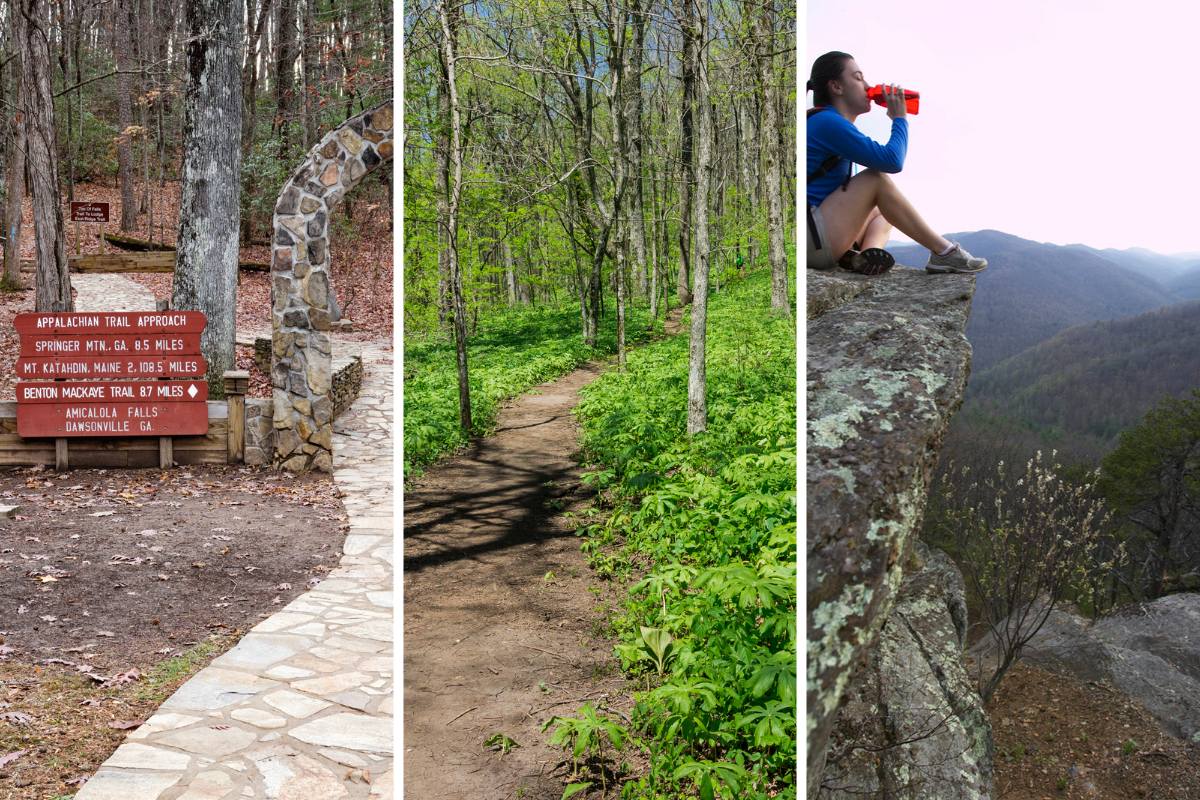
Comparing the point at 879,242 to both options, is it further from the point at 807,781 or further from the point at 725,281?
the point at 807,781

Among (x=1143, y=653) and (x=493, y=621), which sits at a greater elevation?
(x=493, y=621)

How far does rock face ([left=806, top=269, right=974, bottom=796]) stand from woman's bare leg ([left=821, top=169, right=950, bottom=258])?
4.9 inches

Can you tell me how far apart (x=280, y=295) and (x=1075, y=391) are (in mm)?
12895

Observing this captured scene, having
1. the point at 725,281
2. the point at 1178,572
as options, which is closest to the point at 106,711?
the point at 725,281

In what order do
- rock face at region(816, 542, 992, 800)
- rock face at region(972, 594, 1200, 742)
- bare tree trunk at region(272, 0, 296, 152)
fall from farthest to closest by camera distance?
bare tree trunk at region(272, 0, 296, 152)
rock face at region(972, 594, 1200, 742)
rock face at region(816, 542, 992, 800)

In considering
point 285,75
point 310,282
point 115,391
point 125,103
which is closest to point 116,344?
point 115,391

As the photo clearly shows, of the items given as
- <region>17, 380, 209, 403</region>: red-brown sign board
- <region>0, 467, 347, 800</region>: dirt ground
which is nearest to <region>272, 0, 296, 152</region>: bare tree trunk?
<region>17, 380, 209, 403</region>: red-brown sign board

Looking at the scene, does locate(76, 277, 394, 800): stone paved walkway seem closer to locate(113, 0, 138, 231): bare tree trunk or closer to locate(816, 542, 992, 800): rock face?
locate(816, 542, 992, 800): rock face

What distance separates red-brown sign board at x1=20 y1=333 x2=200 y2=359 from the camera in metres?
7.70

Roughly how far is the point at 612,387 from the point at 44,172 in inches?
415

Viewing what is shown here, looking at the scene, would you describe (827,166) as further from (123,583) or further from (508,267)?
(123,583)

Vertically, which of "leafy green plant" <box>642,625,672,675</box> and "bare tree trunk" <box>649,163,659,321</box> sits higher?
"bare tree trunk" <box>649,163,659,321</box>

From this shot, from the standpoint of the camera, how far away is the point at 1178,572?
1291cm

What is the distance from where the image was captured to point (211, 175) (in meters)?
9.06
